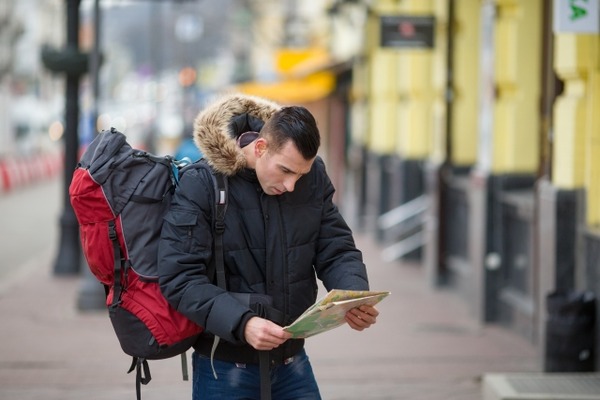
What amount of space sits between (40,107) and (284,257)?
72.3m

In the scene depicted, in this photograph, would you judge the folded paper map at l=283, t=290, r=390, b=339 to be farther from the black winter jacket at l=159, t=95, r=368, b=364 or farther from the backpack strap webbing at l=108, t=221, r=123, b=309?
the backpack strap webbing at l=108, t=221, r=123, b=309

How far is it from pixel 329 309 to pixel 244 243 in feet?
1.49

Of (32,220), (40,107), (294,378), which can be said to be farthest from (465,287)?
(40,107)

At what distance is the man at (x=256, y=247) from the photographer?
162 inches

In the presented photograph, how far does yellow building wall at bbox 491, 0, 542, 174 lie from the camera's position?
11805mm

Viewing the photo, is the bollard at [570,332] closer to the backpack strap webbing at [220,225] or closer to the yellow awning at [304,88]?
the backpack strap webbing at [220,225]

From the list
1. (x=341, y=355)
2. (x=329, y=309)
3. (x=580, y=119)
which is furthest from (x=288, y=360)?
(x=341, y=355)

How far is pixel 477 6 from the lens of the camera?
14.4 m

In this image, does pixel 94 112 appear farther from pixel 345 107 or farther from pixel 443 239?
pixel 345 107

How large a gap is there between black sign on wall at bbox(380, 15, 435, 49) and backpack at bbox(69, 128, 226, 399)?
414 inches

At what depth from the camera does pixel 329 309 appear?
3.99 metres

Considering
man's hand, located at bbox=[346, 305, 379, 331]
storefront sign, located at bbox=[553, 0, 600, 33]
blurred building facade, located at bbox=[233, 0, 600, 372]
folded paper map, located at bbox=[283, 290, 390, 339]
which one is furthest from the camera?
blurred building facade, located at bbox=[233, 0, 600, 372]

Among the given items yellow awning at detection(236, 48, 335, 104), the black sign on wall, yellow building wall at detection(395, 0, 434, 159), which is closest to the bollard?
the black sign on wall

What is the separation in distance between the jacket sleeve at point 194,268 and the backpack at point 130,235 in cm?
6
